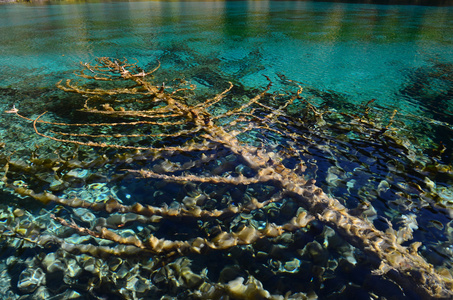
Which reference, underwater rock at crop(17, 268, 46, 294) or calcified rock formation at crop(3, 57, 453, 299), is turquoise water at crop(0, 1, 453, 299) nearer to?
underwater rock at crop(17, 268, 46, 294)

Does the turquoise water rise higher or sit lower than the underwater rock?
higher

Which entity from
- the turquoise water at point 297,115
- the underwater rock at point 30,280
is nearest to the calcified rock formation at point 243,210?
the turquoise water at point 297,115

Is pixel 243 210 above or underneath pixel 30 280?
above

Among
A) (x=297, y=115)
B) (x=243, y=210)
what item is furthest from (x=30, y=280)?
(x=297, y=115)

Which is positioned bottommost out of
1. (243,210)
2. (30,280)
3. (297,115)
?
(30,280)

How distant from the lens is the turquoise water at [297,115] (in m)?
2.20

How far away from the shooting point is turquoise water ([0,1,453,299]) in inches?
86.7

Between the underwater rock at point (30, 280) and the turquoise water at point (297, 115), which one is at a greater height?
the turquoise water at point (297, 115)

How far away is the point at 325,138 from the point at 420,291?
262 centimetres

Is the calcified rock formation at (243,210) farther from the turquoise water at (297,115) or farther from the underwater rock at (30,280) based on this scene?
the underwater rock at (30,280)

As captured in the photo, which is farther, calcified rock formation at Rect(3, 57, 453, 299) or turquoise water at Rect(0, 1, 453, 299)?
turquoise water at Rect(0, 1, 453, 299)

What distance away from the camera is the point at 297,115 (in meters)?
5.08

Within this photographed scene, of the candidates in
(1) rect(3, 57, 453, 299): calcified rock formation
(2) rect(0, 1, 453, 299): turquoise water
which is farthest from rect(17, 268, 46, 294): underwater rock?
(1) rect(3, 57, 453, 299): calcified rock formation

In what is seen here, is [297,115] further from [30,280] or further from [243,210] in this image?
[30,280]
